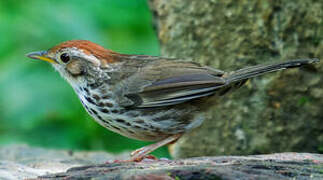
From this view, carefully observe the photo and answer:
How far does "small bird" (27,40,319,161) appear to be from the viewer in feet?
18.4

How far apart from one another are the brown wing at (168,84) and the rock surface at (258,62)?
1.24 meters

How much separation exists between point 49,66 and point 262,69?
4.08 meters

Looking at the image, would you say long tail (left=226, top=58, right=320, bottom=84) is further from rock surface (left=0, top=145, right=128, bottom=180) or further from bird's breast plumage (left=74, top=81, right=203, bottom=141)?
rock surface (left=0, top=145, right=128, bottom=180)

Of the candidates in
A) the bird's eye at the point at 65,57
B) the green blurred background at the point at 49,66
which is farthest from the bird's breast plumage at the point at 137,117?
the green blurred background at the point at 49,66

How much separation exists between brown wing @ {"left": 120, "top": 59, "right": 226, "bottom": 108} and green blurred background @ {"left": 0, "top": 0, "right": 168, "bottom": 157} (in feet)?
9.51

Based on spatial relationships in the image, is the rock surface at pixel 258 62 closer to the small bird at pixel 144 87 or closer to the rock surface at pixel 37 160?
the small bird at pixel 144 87

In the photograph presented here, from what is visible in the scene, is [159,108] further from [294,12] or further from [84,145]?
[84,145]

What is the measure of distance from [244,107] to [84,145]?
2868mm

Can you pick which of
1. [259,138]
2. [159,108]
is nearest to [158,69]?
[159,108]

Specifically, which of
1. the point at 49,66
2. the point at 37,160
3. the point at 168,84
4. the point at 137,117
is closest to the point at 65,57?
the point at 137,117

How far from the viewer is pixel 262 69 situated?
18.2 ft

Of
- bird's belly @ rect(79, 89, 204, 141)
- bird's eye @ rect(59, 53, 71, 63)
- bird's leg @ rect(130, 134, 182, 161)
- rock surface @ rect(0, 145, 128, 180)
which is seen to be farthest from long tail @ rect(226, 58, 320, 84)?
rock surface @ rect(0, 145, 128, 180)

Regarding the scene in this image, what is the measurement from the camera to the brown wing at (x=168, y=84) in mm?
5621

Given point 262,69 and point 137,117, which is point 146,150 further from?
point 262,69
